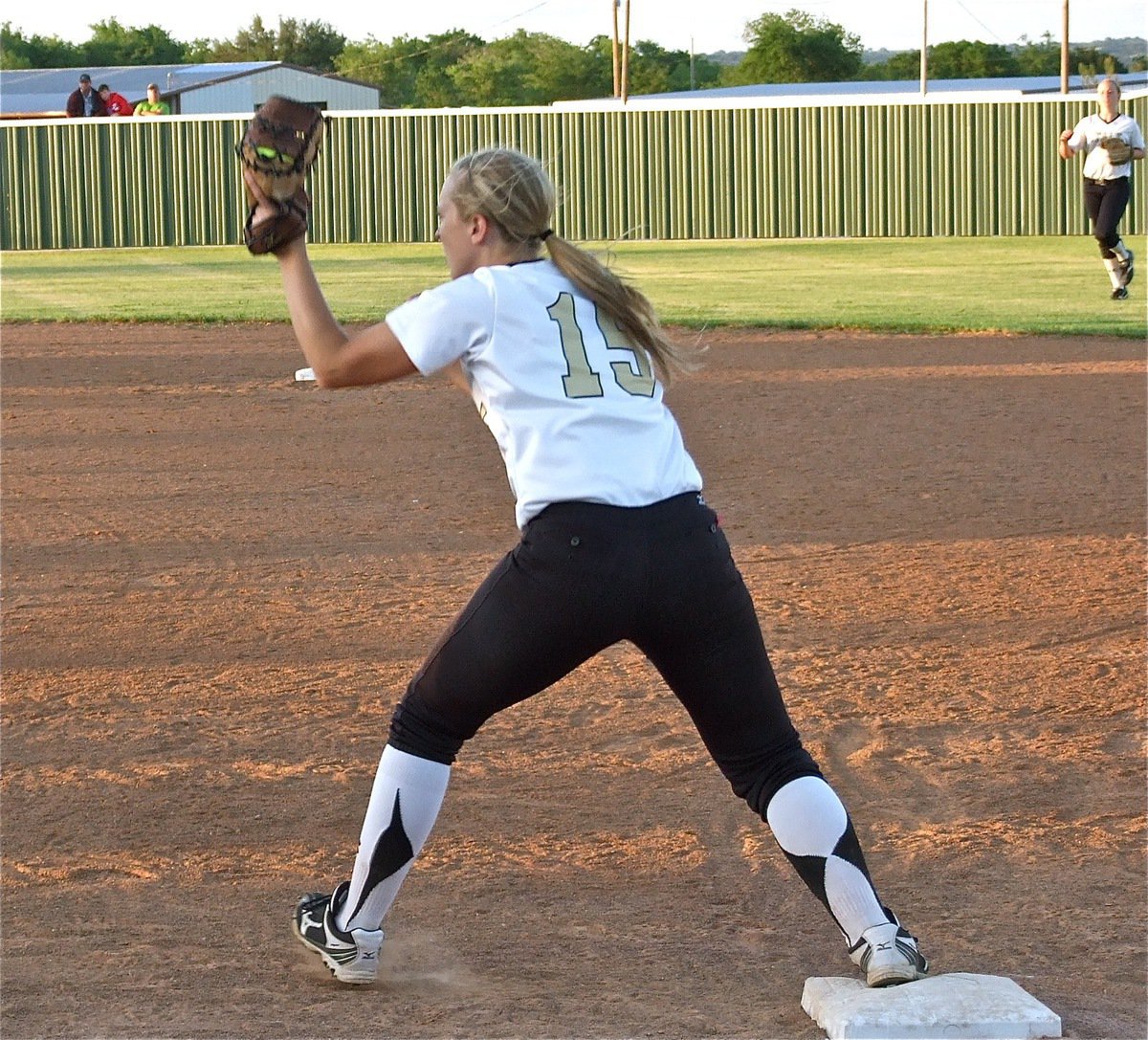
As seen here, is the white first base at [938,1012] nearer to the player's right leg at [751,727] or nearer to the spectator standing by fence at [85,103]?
the player's right leg at [751,727]

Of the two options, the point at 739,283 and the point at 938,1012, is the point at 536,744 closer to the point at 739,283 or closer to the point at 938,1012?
the point at 938,1012

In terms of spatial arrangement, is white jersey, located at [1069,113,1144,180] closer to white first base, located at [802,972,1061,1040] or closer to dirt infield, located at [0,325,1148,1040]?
dirt infield, located at [0,325,1148,1040]

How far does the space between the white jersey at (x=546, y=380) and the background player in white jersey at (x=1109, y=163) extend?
1373 cm

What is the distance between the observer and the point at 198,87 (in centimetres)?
5466

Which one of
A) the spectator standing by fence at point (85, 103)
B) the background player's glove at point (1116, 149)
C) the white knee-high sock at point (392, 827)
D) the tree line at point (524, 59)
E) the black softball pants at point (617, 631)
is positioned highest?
the tree line at point (524, 59)

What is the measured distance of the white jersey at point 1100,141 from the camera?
52.3ft

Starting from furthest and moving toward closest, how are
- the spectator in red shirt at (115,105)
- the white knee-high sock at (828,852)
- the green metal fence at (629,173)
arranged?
the spectator in red shirt at (115,105) < the green metal fence at (629,173) < the white knee-high sock at (828,852)

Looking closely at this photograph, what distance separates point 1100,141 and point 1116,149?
0.63 feet

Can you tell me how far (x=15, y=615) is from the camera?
6.48m

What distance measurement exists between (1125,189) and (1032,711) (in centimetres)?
1190

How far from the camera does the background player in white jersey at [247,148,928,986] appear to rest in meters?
3.16

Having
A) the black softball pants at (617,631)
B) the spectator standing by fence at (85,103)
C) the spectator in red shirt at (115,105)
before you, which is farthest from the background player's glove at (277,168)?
the spectator in red shirt at (115,105)

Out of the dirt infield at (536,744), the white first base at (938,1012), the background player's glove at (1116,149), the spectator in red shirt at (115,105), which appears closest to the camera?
the white first base at (938,1012)

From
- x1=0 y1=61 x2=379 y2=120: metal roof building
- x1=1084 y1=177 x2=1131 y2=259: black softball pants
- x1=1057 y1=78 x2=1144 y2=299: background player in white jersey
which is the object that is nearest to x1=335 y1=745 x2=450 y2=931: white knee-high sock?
x1=1057 y1=78 x2=1144 y2=299: background player in white jersey
